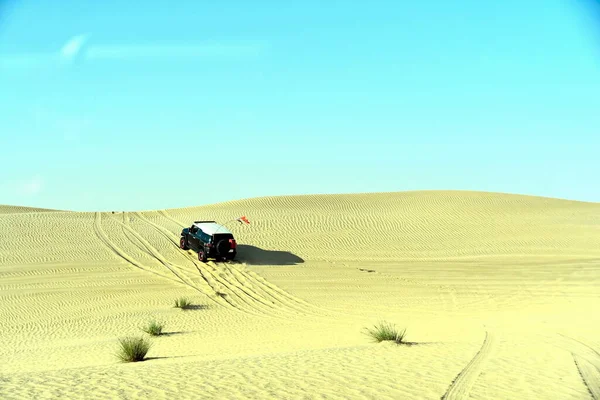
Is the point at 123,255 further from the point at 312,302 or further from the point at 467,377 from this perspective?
the point at 467,377

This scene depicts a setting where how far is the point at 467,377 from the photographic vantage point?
819 cm

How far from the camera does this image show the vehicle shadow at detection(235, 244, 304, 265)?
25.4m

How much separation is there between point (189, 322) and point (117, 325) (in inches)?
79.6

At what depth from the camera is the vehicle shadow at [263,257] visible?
83.4 ft

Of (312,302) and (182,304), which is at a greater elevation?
(312,302)

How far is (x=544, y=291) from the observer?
21078 millimetres

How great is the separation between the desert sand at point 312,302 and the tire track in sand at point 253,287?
0.27 ft

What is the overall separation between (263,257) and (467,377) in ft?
61.1

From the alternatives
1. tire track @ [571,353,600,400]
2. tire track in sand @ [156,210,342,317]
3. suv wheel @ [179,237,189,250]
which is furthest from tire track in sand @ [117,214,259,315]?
tire track @ [571,353,600,400]

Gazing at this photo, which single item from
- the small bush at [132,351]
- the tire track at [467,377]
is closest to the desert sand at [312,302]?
the tire track at [467,377]

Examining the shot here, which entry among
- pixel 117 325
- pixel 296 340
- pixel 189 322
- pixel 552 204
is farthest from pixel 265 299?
pixel 552 204

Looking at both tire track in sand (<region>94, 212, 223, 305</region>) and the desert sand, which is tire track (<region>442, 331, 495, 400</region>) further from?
tire track in sand (<region>94, 212, 223, 305</region>)

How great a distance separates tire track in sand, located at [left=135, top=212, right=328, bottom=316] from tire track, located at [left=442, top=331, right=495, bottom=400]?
8.19 meters

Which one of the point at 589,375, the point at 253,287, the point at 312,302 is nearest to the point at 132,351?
the point at 589,375
